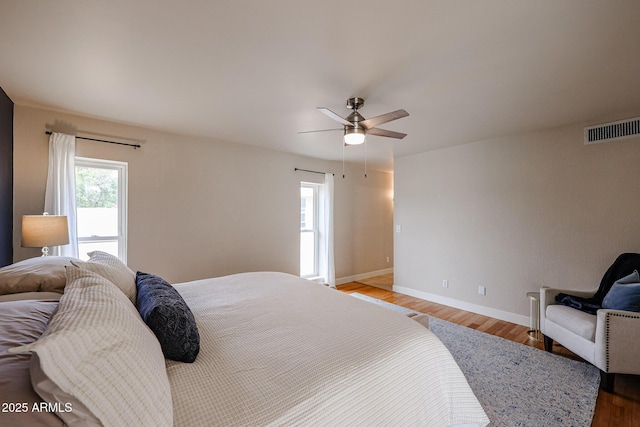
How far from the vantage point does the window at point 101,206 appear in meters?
3.08

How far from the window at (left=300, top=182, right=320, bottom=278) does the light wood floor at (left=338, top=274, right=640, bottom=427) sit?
744mm

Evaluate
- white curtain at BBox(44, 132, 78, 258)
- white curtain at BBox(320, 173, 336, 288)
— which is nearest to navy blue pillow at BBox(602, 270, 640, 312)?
white curtain at BBox(320, 173, 336, 288)

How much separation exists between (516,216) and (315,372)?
367 centimetres

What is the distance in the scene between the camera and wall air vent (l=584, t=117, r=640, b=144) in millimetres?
2759

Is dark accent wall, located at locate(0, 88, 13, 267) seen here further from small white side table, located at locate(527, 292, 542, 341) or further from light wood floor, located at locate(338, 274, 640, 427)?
small white side table, located at locate(527, 292, 542, 341)

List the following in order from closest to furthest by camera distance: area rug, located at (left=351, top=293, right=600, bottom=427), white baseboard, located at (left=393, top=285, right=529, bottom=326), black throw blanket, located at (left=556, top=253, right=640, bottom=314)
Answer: area rug, located at (left=351, top=293, right=600, bottom=427)
black throw blanket, located at (left=556, top=253, right=640, bottom=314)
white baseboard, located at (left=393, top=285, right=529, bottom=326)

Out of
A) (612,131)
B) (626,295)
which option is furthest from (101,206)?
(612,131)

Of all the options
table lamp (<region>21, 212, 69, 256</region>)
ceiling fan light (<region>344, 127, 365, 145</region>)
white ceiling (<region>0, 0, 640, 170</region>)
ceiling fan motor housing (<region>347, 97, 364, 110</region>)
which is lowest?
table lamp (<region>21, 212, 69, 256</region>)

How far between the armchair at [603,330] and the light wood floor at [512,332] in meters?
0.14

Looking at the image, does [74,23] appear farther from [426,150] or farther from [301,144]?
[426,150]

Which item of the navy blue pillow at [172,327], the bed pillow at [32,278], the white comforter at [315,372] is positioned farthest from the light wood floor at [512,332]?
the bed pillow at [32,278]

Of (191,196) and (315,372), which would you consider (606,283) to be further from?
(191,196)

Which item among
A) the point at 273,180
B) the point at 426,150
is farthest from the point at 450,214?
the point at 273,180

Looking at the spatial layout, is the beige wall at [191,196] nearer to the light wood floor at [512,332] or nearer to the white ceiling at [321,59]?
the white ceiling at [321,59]
